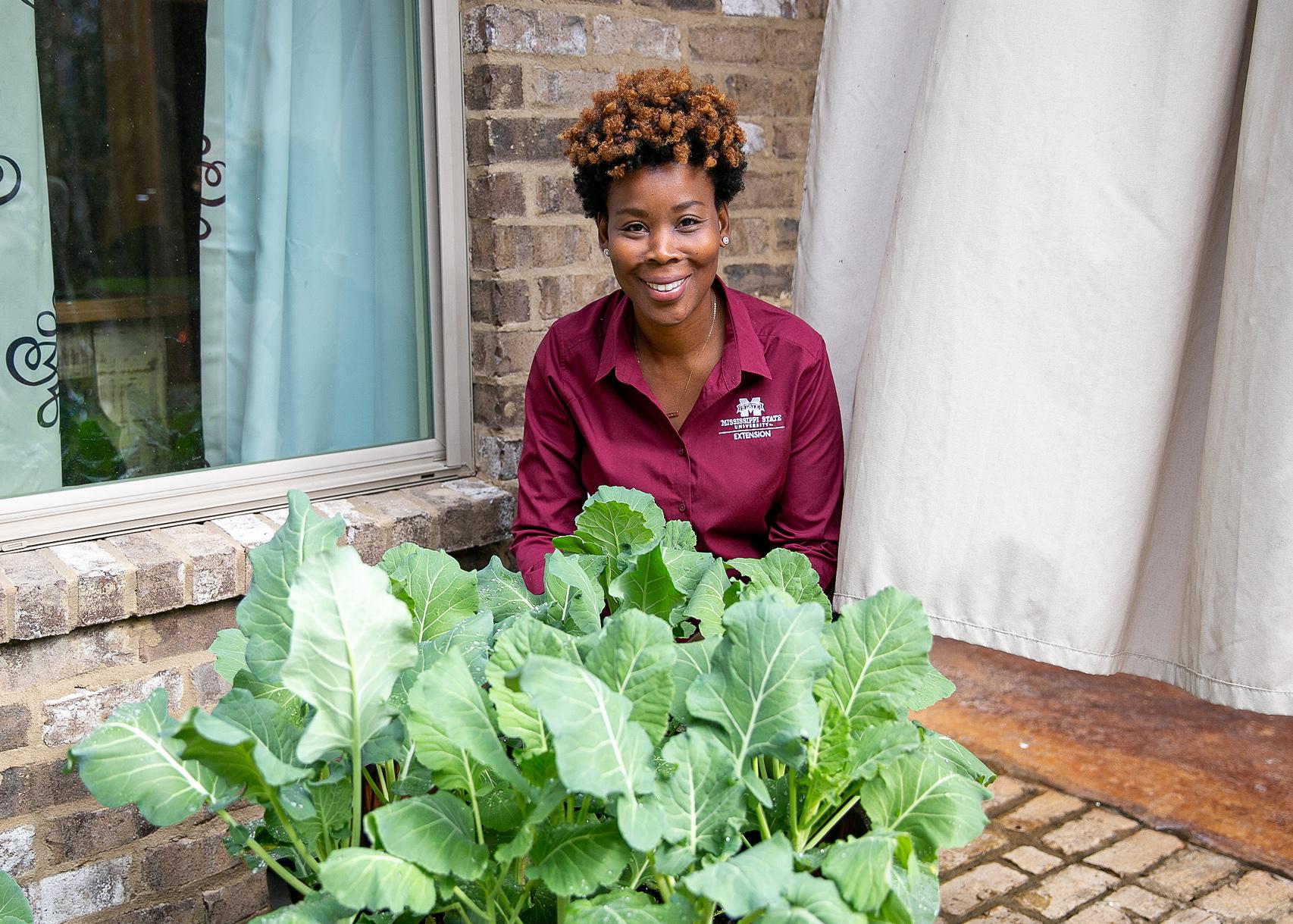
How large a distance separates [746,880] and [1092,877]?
1.97 meters

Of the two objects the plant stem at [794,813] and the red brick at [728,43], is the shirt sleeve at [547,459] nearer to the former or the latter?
the red brick at [728,43]

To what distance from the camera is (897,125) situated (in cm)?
168

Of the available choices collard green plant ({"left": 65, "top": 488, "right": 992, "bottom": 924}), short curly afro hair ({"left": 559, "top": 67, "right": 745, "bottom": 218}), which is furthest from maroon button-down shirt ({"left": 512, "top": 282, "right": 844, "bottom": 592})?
collard green plant ({"left": 65, "top": 488, "right": 992, "bottom": 924})

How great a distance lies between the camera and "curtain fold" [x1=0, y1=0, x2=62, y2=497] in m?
1.99

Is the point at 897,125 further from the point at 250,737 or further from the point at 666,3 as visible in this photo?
the point at 250,737

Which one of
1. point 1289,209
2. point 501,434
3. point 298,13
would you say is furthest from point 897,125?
point 298,13

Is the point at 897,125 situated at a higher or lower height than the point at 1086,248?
higher

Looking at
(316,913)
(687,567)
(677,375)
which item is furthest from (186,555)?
(316,913)

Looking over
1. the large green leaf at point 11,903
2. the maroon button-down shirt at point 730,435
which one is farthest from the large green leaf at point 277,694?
the maroon button-down shirt at point 730,435

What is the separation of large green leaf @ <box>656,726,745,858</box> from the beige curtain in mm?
670

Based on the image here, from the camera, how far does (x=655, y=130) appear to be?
5.90 feet

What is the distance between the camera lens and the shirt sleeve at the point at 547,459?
6.71ft

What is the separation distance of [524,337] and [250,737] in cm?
169

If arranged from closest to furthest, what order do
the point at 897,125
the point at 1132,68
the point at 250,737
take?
the point at 250,737 → the point at 1132,68 → the point at 897,125
